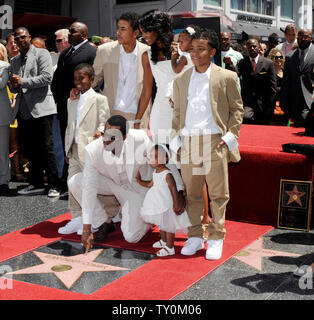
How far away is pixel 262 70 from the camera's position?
782 cm

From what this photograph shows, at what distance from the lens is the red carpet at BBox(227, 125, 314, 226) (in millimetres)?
5273

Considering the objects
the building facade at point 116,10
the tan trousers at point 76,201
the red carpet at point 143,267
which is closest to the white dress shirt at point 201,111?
the red carpet at point 143,267

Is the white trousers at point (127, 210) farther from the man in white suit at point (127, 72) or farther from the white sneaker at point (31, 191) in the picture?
the white sneaker at point (31, 191)

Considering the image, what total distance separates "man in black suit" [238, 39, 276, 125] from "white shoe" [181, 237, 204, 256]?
3.61 m

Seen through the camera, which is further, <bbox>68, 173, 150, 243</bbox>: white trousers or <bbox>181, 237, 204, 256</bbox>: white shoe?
<bbox>68, 173, 150, 243</bbox>: white trousers

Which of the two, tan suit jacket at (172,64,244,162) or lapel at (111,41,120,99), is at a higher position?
lapel at (111,41,120,99)

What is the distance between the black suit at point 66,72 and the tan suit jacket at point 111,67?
29.9 inches

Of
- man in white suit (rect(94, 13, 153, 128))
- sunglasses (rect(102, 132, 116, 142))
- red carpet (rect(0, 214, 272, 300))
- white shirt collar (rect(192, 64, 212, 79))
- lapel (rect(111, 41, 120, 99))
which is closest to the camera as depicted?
red carpet (rect(0, 214, 272, 300))

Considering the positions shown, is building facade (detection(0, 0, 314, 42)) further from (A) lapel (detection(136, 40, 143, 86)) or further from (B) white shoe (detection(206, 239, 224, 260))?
(B) white shoe (detection(206, 239, 224, 260))

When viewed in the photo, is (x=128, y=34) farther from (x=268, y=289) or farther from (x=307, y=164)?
(x=268, y=289)

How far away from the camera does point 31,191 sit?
23.0 feet

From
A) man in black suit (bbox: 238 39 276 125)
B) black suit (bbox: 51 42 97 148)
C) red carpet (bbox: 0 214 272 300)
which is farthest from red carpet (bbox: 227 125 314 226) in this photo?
man in black suit (bbox: 238 39 276 125)

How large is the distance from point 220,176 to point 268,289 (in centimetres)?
104
